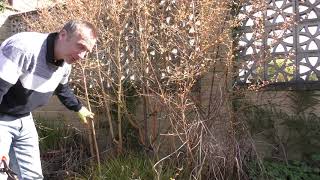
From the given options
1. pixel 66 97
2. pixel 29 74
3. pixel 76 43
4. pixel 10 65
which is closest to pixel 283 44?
pixel 66 97

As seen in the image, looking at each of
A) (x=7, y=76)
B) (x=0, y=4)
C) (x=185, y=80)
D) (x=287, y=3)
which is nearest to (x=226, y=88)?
(x=185, y=80)

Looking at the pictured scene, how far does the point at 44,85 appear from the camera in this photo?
3.85 m

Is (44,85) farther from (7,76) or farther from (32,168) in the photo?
(32,168)

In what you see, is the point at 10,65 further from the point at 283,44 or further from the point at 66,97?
the point at 283,44

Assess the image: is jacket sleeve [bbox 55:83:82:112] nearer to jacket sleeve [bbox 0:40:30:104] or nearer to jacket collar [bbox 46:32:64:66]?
jacket collar [bbox 46:32:64:66]

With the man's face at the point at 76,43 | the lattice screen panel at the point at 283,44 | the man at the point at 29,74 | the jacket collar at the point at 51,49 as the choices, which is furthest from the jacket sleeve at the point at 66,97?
the lattice screen panel at the point at 283,44

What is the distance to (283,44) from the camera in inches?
213

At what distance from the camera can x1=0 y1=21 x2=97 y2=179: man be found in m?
3.56

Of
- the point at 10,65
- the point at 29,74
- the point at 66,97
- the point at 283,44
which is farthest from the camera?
the point at 283,44

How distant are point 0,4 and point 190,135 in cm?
523

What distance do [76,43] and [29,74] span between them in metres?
0.43

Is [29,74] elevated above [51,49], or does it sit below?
below

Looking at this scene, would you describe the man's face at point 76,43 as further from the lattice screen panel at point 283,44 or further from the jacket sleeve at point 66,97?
the lattice screen panel at point 283,44

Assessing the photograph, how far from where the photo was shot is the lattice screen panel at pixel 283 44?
5.23m
